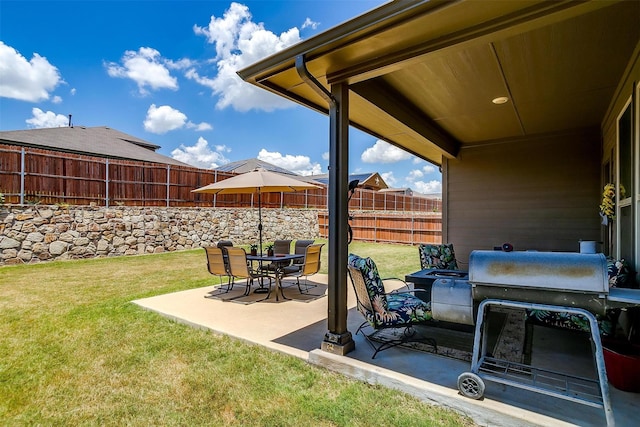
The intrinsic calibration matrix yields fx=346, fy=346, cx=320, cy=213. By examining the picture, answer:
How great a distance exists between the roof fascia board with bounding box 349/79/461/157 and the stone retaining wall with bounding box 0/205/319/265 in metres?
9.67

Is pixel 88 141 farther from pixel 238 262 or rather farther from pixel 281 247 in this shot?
pixel 238 262

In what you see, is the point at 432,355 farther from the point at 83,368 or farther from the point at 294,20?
the point at 294,20

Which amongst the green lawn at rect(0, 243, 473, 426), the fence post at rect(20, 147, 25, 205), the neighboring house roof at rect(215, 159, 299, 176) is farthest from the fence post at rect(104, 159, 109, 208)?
the neighboring house roof at rect(215, 159, 299, 176)

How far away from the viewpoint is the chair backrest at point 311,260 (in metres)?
5.64

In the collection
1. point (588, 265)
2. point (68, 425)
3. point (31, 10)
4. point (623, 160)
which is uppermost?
point (31, 10)

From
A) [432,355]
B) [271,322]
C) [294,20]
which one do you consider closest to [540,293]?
[432,355]

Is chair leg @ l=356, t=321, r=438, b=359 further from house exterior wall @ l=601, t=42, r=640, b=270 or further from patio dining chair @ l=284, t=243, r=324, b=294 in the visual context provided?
patio dining chair @ l=284, t=243, r=324, b=294

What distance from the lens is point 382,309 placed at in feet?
10.1

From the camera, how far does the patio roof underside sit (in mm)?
2275

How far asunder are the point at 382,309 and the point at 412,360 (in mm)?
481

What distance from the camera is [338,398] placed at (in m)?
2.49

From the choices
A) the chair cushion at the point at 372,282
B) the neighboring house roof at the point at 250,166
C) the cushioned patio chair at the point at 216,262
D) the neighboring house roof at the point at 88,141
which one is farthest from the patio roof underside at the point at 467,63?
the neighboring house roof at the point at 250,166

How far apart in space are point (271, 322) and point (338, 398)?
184 centimetres

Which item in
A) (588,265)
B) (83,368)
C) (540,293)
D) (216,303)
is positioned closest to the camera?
(588,265)
